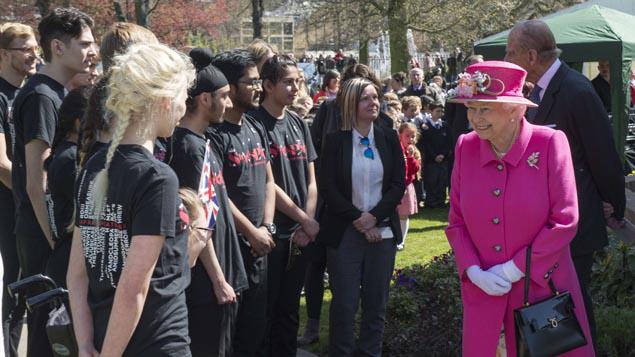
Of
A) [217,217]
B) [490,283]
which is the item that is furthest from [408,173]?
[490,283]

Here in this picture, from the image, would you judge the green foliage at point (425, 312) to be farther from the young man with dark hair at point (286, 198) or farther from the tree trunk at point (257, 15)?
the tree trunk at point (257, 15)

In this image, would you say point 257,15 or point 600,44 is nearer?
point 600,44

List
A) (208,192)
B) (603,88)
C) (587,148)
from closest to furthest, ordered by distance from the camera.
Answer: (208,192) → (587,148) → (603,88)

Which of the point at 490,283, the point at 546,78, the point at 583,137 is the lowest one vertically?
the point at 490,283

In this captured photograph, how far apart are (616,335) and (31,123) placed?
3.55 metres

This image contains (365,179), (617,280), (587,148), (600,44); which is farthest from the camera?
(600,44)

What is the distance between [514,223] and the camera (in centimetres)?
381

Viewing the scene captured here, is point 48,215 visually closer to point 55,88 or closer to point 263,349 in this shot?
point 55,88

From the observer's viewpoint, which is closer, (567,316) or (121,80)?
(121,80)

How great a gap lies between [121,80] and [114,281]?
2.37 feet

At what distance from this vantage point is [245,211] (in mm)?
4773

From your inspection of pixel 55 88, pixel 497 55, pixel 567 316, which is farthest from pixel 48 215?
pixel 497 55

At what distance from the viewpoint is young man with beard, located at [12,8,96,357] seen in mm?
4465

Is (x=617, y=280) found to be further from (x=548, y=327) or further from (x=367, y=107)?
(x=548, y=327)
